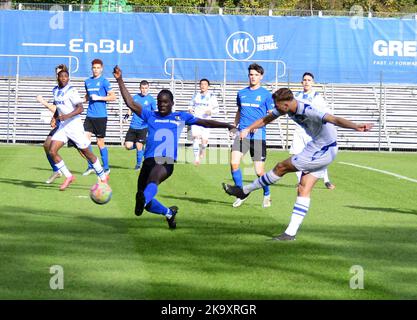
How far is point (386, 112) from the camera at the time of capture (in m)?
36.7

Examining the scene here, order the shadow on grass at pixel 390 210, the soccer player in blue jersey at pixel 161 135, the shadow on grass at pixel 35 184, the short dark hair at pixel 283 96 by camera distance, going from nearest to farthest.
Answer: the short dark hair at pixel 283 96 → the soccer player in blue jersey at pixel 161 135 → the shadow on grass at pixel 390 210 → the shadow on grass at pixel 35 184

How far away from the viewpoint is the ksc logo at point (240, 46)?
36.8m

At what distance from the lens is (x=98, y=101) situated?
70.4 ft

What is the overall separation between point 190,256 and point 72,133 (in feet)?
25.3

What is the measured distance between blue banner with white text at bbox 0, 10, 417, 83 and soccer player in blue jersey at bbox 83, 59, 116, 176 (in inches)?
530

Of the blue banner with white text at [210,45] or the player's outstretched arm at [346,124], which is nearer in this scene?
the player's outstretched arm at [346,124]

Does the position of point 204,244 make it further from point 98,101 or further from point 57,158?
point 98,101

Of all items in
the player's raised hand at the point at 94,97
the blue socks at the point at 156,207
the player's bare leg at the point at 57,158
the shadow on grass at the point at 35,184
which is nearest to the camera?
the blue socks at the point at 156,207

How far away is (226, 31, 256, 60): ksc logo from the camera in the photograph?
3678cm

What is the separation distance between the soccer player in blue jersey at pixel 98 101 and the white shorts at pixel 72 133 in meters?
2.17

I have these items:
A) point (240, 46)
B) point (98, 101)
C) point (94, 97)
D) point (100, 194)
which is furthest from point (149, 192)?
point (240, 46)

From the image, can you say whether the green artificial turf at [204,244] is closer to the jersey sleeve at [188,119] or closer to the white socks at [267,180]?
the white socks at [267,180]

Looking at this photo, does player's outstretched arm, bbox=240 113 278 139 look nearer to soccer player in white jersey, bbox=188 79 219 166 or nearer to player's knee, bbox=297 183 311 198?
player's knee, bbox=297 183 311 198

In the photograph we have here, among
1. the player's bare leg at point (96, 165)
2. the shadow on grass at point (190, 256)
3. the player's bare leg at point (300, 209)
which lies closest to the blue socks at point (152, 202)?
the shadow on grass at point (190, 256)
